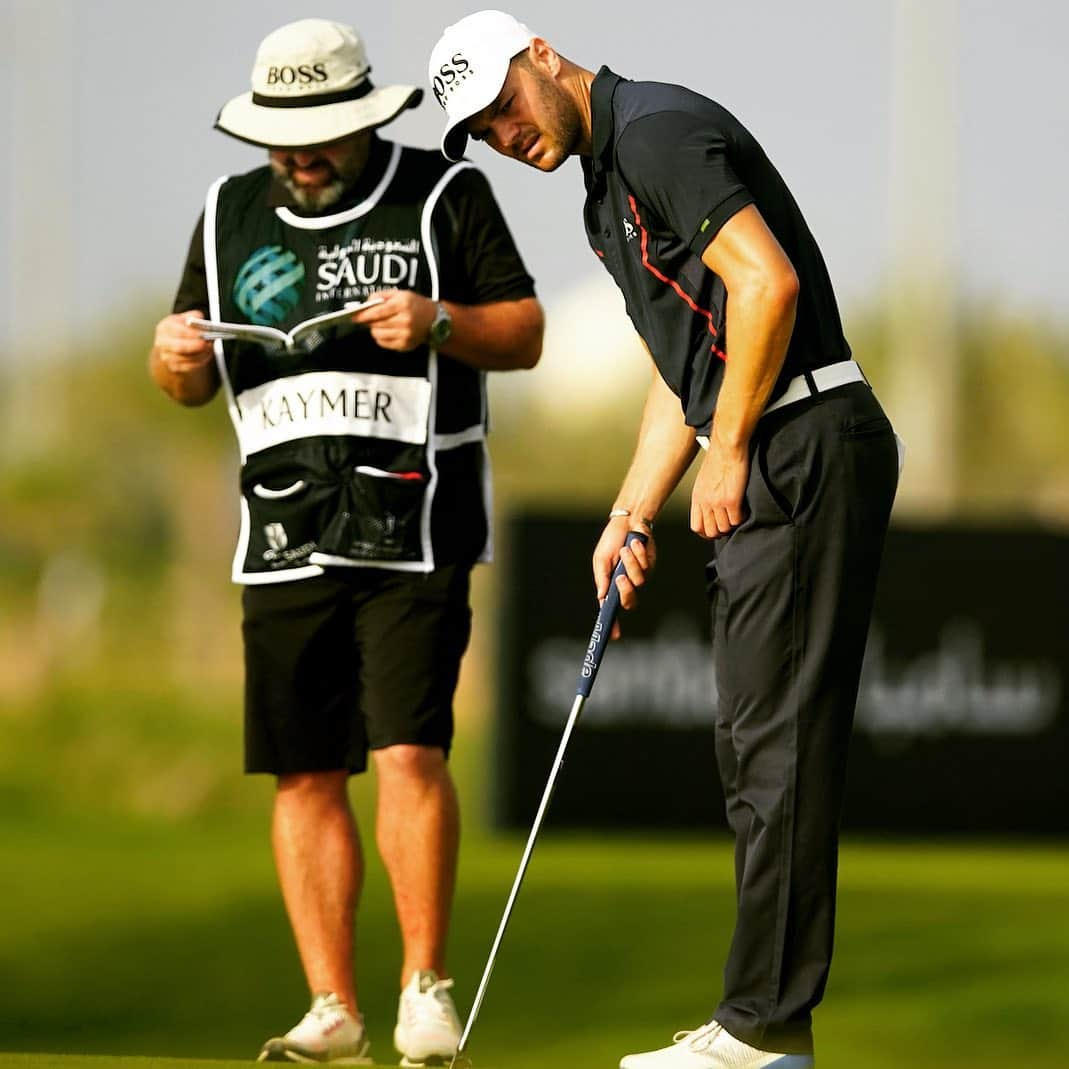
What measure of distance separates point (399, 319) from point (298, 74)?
65cm

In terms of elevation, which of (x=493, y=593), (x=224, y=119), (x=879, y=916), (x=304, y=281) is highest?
(x=224, y=119)

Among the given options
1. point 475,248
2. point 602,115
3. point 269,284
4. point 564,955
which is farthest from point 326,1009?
point 564,955

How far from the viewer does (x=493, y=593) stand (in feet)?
31.1

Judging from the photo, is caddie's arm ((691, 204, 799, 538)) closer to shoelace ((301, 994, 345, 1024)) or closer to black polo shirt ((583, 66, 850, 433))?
black polo shirt ((583, 66, 850, 433))

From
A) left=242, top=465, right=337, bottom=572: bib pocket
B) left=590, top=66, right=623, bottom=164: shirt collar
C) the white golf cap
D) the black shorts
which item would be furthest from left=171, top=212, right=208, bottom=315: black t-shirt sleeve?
left=590, top=66, right=623, bottom=164: shirt collar

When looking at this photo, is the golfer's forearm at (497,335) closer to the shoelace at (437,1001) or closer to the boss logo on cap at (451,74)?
the boss logo on cap at (451,74)

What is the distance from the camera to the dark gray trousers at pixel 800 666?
3.73m

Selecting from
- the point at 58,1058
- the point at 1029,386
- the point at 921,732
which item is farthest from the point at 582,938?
the point at 1029,386

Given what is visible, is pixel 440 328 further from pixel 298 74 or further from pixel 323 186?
pixel 298 74

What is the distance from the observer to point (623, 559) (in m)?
4.12

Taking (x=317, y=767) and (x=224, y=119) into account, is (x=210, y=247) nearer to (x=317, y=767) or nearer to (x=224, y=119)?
(x=224, y=119)

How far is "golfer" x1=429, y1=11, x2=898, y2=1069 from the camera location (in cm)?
372

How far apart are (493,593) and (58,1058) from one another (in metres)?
5.82

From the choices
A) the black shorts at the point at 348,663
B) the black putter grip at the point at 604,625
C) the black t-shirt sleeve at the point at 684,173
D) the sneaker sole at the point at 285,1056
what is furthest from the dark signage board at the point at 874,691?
the black t-shirt sleeve at the point at 684,173
